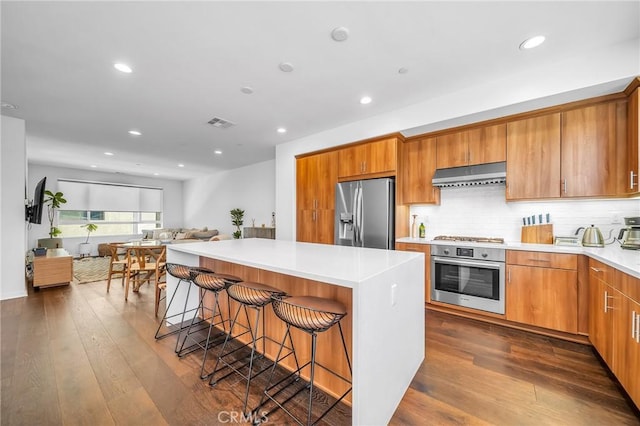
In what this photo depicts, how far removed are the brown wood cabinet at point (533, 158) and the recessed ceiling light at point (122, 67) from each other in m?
4.01

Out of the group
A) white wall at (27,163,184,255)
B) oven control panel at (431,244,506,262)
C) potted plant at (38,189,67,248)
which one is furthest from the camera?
white wall at (27,163,184,255)

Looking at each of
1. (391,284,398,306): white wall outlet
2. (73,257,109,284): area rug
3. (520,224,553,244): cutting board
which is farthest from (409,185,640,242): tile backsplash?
(73,257,109,284): area rug

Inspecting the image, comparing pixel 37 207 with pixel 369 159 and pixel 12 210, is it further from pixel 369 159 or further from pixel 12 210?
pixel 369 159

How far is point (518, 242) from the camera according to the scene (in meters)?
3.06

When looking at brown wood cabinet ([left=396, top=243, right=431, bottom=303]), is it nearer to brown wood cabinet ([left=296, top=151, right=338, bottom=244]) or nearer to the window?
brown wood cabinet ([left=296, top=151, right=338, bottom=244])

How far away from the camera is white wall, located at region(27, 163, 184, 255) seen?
23.6ft

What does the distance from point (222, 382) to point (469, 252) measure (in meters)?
2.76

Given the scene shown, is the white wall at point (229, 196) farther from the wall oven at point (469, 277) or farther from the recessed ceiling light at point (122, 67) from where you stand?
the wall oven at point (469, 277)

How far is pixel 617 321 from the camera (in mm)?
1746

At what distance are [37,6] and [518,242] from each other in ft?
15.8

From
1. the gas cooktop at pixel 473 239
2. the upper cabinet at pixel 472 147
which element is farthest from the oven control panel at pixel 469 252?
the upper cabinet at pixel 472 147

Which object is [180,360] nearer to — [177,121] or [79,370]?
[79,370]

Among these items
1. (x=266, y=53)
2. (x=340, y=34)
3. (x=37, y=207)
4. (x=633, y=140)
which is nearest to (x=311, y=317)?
(x=340, y=34)

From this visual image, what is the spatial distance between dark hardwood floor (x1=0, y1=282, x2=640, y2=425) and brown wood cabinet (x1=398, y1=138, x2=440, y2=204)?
1.65m
